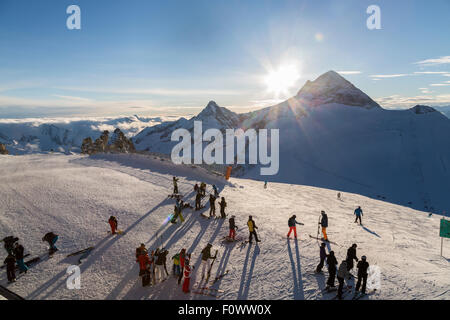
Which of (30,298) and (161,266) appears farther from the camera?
(161,266)

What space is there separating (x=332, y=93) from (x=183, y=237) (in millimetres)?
143039

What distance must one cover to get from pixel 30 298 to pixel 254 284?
9.03 metres

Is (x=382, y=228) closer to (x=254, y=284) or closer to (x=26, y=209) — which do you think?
(x=254, y=284)

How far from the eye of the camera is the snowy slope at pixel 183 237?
9766 millimetres

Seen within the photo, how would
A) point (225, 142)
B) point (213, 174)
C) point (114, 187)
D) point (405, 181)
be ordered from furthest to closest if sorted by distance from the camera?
point (225, 142) → point (405, 181) → point (213, 174) → point (114, 187)

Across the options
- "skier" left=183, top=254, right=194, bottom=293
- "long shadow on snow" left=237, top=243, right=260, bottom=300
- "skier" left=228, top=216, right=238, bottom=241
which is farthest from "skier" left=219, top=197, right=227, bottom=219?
"skier" left=183, top=254, right=194, bottom=293

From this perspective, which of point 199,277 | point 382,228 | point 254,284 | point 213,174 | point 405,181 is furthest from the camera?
point 405,181

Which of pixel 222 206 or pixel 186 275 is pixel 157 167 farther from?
pixel 186 275

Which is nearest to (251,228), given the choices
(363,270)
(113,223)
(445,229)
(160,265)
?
(160,265)

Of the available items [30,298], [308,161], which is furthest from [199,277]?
[308,161]

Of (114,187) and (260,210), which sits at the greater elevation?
(114,187)

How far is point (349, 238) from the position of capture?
608 inches

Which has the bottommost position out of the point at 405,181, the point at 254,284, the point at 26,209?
the point at 405,181

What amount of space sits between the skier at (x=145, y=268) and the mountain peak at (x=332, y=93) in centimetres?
12730
